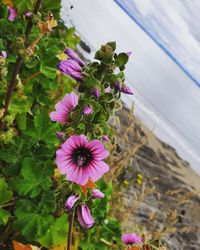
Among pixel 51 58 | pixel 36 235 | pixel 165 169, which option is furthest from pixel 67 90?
pixel 165 169

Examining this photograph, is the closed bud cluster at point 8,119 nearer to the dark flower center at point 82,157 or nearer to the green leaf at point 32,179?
the green leaf at point 32,179

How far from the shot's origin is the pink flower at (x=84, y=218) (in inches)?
54.0

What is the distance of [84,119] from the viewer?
4.49 ft

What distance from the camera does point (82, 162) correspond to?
1444mm

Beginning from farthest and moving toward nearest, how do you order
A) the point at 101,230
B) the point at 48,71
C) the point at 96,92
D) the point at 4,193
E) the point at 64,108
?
the point at 48,71 < the point at 101,230 < the point at 4,193 < the point at 64,108 < the point at 96,92

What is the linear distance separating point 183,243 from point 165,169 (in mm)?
1721

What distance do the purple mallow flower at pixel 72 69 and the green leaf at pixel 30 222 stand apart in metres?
0.82

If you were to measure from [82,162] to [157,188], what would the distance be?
154 inches

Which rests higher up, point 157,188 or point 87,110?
point 157,188

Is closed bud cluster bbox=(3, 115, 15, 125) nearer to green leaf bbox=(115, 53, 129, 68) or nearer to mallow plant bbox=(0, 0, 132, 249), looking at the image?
mallow plant bbox=(0, 0, 132, 249)

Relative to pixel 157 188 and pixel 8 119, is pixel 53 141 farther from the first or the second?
pixel 157 188

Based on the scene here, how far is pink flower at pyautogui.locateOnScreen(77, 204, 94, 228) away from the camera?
137 cm

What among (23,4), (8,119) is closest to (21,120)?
(8,119)

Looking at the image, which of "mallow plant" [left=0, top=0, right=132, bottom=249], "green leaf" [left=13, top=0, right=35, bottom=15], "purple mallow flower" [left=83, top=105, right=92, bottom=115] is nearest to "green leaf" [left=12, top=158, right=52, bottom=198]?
"mallow plant" [left=0, top=0, right=132, bottom=249]
